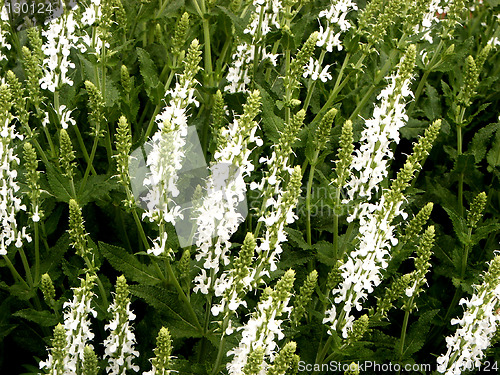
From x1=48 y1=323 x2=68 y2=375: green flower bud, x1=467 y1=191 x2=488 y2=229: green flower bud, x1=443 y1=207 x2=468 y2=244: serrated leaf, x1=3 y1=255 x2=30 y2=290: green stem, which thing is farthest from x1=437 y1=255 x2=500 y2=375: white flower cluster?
x1=3 y1=255 x2=30 y2=290: green stem

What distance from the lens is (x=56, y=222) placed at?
10.5 feet

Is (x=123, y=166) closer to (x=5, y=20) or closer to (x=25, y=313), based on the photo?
(x=25, y=313)

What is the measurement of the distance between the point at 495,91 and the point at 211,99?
2.23m

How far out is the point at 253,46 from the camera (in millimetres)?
3422

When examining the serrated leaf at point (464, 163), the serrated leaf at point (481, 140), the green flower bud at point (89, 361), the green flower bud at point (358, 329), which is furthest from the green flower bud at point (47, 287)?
the serrated leaf at point (481, 140)

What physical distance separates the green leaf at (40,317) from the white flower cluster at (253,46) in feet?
5.14

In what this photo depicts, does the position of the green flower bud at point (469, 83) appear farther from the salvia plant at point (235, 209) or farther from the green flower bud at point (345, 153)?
the green flower bud at point (345, 153)

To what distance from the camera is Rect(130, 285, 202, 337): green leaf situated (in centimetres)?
262

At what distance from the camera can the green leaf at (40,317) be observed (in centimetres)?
279

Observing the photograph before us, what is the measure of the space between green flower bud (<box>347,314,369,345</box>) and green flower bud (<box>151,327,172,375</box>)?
90cm

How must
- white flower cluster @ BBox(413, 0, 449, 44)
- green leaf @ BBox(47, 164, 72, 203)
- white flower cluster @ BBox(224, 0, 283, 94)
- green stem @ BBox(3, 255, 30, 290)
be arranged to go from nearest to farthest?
green stem @ BBox(3, 255, 30, 290) < green leaf @ BBox(47, 164, 72, 203) < white flower cluster @ BBox(224, 0, 283, 94) < white flower cluster @ BBox(413, 0, 449, 44)

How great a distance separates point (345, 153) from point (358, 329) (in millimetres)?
795

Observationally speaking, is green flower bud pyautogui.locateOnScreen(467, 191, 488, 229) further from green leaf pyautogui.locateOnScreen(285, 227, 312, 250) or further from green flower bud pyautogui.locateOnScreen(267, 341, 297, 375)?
green flower bud pyautogui.locateOnScreen(267, 341, 297, 375)

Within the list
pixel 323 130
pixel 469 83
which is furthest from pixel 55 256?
pixel 469 83
